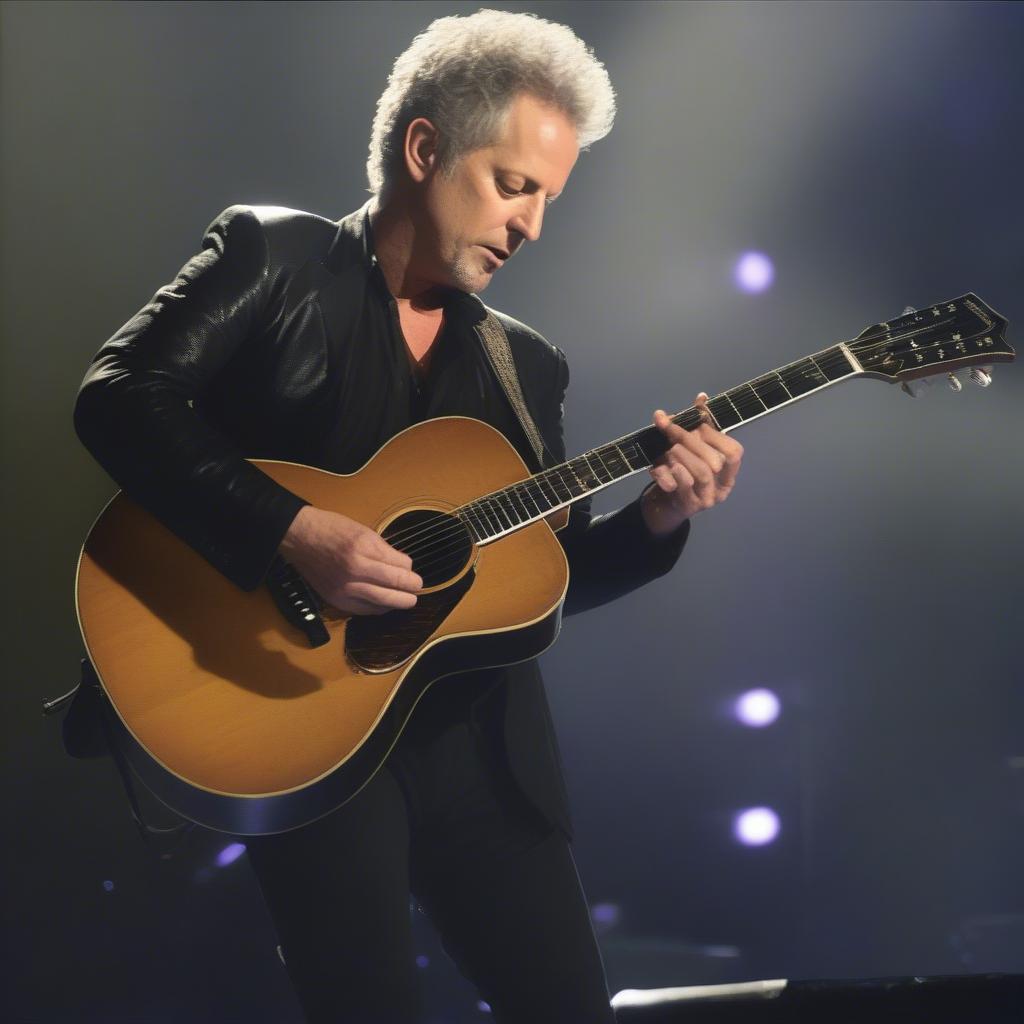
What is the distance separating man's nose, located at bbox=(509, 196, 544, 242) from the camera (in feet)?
6.15

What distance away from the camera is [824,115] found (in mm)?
2746

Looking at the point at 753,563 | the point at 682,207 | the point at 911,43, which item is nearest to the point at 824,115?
the point at 911,43

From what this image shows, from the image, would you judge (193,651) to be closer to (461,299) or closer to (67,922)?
(461,299)

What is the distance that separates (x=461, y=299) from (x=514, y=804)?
1062 mm

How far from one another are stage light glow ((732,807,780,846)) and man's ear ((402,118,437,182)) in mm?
1955

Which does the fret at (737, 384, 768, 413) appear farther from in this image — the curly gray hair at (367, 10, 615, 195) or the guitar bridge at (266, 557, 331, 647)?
the guitar bridge at (266, 557, 331, 647)

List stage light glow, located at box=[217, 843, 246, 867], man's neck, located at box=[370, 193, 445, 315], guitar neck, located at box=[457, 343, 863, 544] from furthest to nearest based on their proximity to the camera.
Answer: stage light glow, located at box=[217, 843, 246, 867] → man's neck, located at box=[370, 193, 445, 315] → guitar neck, located at box=[457, 343, 863, 544]

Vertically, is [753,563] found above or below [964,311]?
below

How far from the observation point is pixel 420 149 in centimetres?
195

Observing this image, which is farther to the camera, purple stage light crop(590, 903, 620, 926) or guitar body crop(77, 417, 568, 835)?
purple stage light crop(590, 903, 620, 926)

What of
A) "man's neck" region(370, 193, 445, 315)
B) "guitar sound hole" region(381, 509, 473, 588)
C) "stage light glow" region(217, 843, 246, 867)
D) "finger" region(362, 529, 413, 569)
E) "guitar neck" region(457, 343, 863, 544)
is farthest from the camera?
"stage light glow" region(217, 843, 246, 867)

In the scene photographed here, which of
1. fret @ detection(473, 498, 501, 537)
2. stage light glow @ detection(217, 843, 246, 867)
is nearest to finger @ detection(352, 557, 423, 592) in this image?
fret @ detection(473, 498, 501, 537)

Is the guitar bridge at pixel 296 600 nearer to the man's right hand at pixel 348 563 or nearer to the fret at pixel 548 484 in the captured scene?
the man's right hand at pixel 348 563

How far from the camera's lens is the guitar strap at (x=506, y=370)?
2047 millimetres
